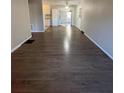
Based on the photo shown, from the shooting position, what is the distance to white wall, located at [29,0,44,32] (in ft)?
39.2

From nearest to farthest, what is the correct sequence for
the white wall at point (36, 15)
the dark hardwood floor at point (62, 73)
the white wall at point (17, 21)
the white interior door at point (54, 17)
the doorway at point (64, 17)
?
the dark hardwood floor at point (62, 73) → the white wall at point (17, 21) → the white wall at point (36, 15) → the white interior door at point (54, 17) → the doorway at point (64, 17)

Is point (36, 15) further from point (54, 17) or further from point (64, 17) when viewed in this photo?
point (64, 17)

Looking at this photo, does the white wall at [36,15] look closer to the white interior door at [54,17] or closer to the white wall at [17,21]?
the white wall at [17,21]

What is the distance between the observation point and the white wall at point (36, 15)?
11.9 m

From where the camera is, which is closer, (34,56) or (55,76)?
(55,76)

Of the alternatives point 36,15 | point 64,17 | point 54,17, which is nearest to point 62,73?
point 36,15

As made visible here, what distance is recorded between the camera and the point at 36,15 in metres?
12.7

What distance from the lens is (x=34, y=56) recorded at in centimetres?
566

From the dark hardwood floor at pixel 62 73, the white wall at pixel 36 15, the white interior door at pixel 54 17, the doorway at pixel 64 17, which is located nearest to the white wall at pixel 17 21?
the dark hardwood floor at pixel 62 73

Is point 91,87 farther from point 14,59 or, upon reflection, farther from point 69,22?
point 69,22

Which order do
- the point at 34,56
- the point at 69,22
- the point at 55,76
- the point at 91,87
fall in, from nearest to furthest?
1. the point at 91,87
2. the point at 55,76
3. the point at 34,56
4. the point at 69,22
